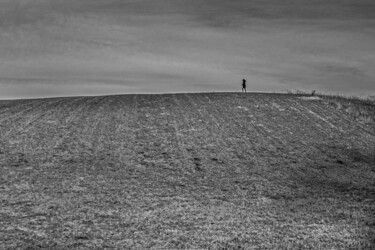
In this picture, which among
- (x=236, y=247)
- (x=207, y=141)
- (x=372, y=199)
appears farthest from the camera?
(x=207, y=141)

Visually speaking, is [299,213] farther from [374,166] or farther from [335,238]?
[374,166]

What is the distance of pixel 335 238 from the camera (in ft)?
33.1

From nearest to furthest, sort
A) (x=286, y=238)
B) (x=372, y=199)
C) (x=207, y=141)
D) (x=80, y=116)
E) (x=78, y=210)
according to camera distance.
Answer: (x=286, y=238) → (x=78, y=210) → (x=372, y=199) → (x=207, y=141) → (x=80, y=116)

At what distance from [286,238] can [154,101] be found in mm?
20312

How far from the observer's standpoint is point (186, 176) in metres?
15.3

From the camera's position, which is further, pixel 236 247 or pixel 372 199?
pixel 372 199

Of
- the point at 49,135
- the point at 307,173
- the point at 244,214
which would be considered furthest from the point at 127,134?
the point at 244,214

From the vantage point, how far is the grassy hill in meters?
10.2

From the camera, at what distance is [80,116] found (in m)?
23.9

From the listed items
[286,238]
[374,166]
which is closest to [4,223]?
[286,238]

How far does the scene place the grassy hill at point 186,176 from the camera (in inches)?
400

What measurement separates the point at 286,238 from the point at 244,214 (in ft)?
6.14

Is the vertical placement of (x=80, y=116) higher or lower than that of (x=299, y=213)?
higher

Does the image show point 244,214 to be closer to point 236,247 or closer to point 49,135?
point 236,247
